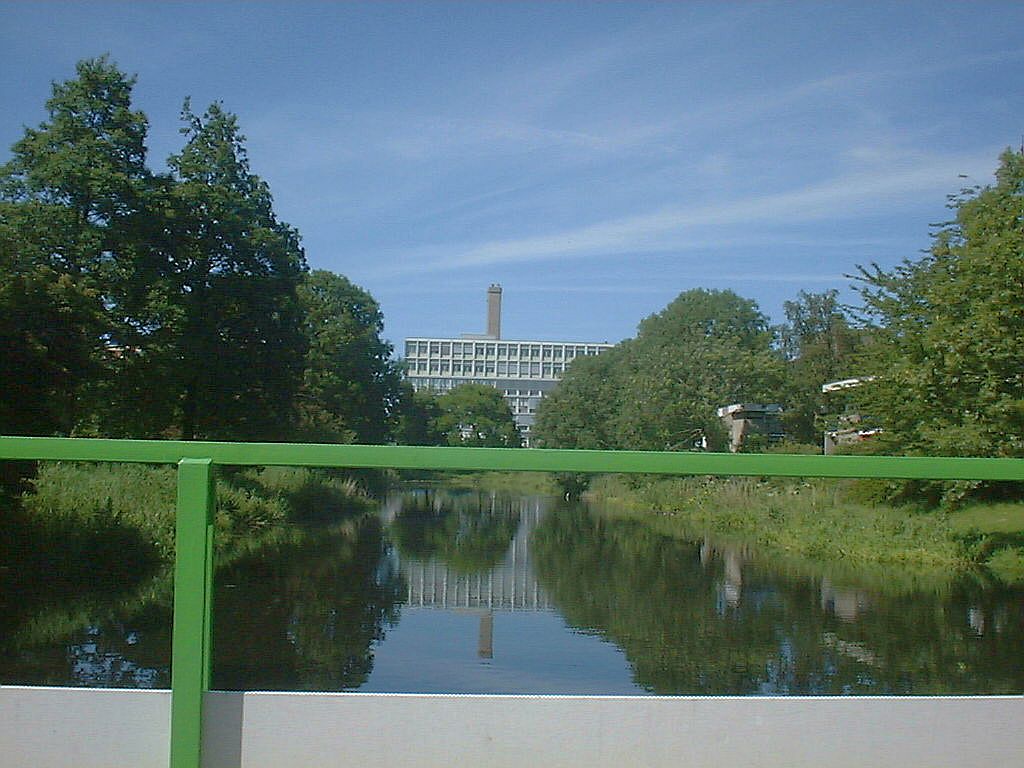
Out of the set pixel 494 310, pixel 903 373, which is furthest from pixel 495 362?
pixel 903 373

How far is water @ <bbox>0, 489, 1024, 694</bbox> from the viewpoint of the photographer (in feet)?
11.6

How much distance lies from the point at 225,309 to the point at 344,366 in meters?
4.41

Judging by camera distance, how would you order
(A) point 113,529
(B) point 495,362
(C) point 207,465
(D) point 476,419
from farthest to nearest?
(B) point 495,362, (D) point 476,419, (A) point 113,529, (C) point 207,465

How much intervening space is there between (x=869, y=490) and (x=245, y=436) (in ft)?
65.1

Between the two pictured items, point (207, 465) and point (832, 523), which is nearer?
point (207, 465)

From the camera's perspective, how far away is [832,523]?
4355 millimetres

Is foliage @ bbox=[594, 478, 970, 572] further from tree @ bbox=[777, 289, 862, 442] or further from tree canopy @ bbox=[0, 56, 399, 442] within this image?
tree canopy @ bbox=[0, 56, 399, 442]

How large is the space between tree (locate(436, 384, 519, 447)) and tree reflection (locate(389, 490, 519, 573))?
8.79m

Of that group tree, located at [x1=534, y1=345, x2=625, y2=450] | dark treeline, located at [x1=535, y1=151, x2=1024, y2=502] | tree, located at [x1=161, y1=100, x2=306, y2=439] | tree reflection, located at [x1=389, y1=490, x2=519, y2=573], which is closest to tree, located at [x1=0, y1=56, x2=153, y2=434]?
tree, located at [x1=161, y1=100, x2=306, y2=439]

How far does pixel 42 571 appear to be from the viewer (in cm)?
541

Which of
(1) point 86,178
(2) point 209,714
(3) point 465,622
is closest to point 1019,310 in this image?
(3) point 465,622

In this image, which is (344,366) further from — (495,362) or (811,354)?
(811,354)

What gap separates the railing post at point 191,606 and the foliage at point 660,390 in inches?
493

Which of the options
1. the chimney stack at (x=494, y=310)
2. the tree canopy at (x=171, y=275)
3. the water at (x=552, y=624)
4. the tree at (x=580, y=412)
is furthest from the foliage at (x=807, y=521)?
the chimney stack at (x=494, y=310)
